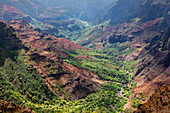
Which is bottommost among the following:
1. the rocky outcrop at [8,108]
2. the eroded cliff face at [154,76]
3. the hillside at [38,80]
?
the rocky outcrop at [8,108]

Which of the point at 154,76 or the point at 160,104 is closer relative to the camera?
the point at 160,104

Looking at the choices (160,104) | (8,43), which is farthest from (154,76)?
(8,43)

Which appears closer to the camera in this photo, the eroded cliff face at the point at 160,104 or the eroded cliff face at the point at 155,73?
the eroded cliff face at the point at 160,104

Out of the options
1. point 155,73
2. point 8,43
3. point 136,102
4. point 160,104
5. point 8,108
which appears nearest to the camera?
point 160,104

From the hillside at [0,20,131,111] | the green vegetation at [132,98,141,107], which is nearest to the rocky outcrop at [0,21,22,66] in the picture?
the hillside at [0,20,131,111]

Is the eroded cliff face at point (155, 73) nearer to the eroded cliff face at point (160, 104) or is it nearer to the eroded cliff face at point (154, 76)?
the eroded cliff face at point (154, 76)

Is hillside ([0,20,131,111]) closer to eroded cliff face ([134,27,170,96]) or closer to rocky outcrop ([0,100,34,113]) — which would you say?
rocky outcrop ([0,100,34,113])

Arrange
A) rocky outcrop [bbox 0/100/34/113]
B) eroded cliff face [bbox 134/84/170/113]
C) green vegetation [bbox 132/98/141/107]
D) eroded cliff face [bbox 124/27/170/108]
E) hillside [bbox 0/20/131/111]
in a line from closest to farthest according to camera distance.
Answer: eroded cliff face [bbox 134/84/170/113]
rocky outcrop [bbox 0/100/34/113]
hillside [bbox 0/20/131/111]
green vegetation [bbox 132/98/141/107]
eroded cliff face [bbox 124/27/170/108]

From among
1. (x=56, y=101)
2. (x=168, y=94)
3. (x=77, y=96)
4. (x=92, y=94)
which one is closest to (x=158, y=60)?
(x=92, y=94)

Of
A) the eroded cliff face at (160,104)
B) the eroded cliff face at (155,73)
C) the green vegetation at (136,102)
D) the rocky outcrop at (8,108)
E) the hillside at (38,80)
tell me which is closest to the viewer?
the eroded cliff face at (160,104)

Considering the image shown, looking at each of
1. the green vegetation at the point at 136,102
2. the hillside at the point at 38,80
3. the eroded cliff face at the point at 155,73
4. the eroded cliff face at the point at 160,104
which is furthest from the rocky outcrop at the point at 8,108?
the eroded cliff face at the point at 155,73

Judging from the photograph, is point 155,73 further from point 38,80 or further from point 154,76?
point 38,80
